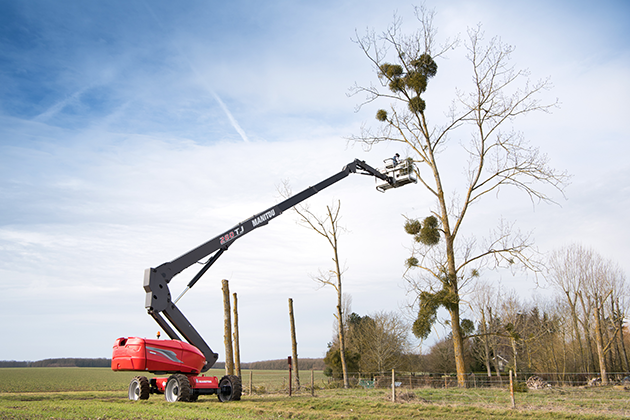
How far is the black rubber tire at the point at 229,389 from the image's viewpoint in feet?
48.9

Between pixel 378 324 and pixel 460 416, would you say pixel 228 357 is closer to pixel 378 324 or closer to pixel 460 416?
pixel 460 416

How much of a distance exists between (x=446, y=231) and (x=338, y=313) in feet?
35.1

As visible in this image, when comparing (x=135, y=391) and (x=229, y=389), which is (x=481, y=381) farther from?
(x=135, y=391)

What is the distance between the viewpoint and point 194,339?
14836 millimetres

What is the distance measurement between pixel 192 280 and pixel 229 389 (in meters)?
3.96

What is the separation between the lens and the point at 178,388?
13969mm

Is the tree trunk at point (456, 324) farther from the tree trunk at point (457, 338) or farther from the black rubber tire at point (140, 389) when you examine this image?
the black rubber tire at point (140, 389)

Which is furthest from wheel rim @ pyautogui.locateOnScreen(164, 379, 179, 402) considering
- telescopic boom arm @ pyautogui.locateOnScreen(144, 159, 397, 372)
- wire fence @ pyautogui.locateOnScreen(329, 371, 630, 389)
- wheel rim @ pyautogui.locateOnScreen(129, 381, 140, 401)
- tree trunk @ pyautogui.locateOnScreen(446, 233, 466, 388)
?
tree trunk @ pyautogui.locateOnScreen(446, 233, 466, 388)

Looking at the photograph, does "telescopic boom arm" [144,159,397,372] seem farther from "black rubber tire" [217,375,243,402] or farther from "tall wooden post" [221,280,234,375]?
"tall wooden post" [221,280,234,375]

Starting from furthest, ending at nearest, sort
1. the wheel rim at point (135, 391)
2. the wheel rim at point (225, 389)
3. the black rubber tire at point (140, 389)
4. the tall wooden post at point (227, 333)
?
the tall wooden post at point (227, 333)
the wheel rim at point (135, 391)
the black rubber tire at point (140, 389)
the wheel rim at point (225, 389)

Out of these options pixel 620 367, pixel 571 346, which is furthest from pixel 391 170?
pixel 620 367

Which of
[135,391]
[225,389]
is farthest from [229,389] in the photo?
[135,391]

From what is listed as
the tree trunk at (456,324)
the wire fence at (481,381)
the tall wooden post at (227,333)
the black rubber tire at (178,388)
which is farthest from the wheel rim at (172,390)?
the tree trunk at (456,324)

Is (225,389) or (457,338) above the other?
(457,338)
